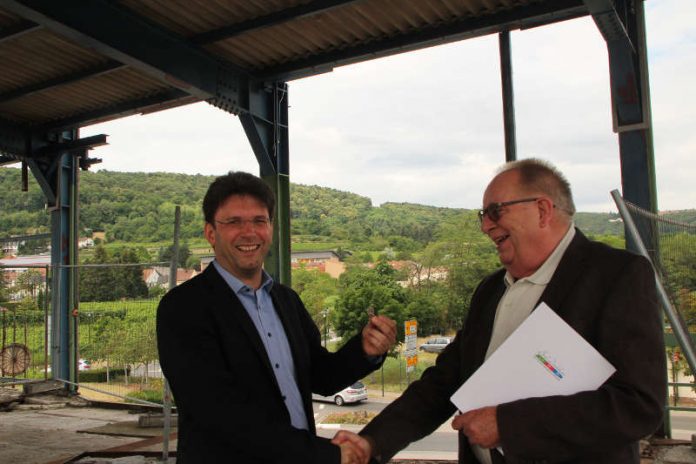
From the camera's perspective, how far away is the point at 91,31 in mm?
5336

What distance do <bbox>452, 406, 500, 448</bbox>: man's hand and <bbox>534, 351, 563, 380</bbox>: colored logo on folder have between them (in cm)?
20

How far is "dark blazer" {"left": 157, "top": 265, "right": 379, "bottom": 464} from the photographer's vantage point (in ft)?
6.39

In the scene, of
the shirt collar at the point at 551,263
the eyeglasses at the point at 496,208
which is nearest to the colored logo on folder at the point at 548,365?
the shirt collar at the point at 551,263

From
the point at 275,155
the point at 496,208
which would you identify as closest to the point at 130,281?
the point at 275,155

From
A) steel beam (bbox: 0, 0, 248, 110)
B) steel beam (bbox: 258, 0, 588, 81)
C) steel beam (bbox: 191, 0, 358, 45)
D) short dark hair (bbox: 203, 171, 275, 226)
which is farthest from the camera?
steel beam (bbox: 191, 0, 358, 45)

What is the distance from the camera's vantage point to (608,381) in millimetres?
1648

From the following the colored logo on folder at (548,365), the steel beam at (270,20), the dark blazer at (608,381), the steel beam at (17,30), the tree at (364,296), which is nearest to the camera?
the dark blazer at (608,381)

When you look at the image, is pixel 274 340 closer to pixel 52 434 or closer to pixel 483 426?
pixel 483 426

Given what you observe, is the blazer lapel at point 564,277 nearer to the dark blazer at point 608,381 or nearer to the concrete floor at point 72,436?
the dark blazer at point 608,381

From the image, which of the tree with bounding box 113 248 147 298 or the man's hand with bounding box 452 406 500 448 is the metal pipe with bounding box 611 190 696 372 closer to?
the man's hand with bounding box 452 406 500 448

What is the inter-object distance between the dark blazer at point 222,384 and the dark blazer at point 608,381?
75cm

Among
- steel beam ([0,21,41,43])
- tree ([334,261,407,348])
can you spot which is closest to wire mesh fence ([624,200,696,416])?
steel beam ([0,21,41,43])

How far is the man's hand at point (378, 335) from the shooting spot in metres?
2.47

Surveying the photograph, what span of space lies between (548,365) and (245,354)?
106 cm
